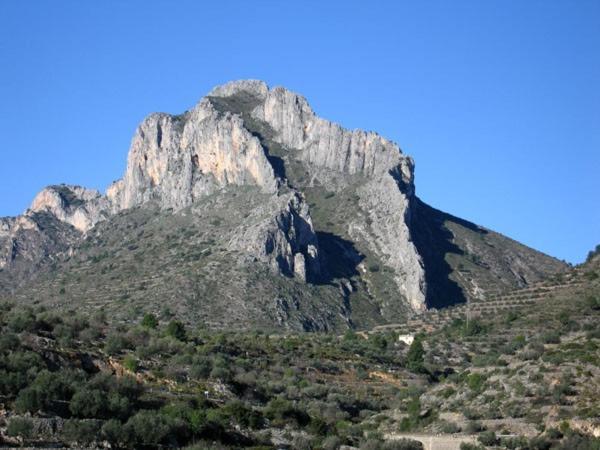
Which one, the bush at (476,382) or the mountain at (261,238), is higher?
the mountain at (261,238)

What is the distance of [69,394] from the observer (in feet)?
125

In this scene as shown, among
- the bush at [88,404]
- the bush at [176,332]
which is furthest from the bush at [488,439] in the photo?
the bush at [176,332]

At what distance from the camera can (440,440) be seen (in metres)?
45.4

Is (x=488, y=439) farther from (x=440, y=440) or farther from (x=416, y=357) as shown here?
(x=416, y=357)

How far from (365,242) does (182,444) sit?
4089 inches

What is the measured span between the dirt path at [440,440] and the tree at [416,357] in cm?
2545

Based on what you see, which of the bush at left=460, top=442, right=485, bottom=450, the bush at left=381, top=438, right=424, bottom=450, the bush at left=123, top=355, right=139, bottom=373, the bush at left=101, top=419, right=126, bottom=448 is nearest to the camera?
the bush at left=101, top=419, right=126, bottom=448

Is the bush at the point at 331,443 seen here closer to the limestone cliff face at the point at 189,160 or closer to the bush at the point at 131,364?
Result: the bush at the point at 131,364

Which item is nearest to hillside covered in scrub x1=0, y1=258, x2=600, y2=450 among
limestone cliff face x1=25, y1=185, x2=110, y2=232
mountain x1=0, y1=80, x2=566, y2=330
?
mountain x1=0, y1=80, x2=566, y2=330

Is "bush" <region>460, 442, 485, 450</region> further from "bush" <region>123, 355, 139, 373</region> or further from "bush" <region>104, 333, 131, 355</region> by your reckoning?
"bush" <region>104, 333, 131, 355</region>

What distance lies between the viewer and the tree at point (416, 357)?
72375mm

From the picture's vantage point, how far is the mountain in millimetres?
117812

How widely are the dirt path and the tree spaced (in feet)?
83.5

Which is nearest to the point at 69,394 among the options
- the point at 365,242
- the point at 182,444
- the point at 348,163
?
the point at 182,444
